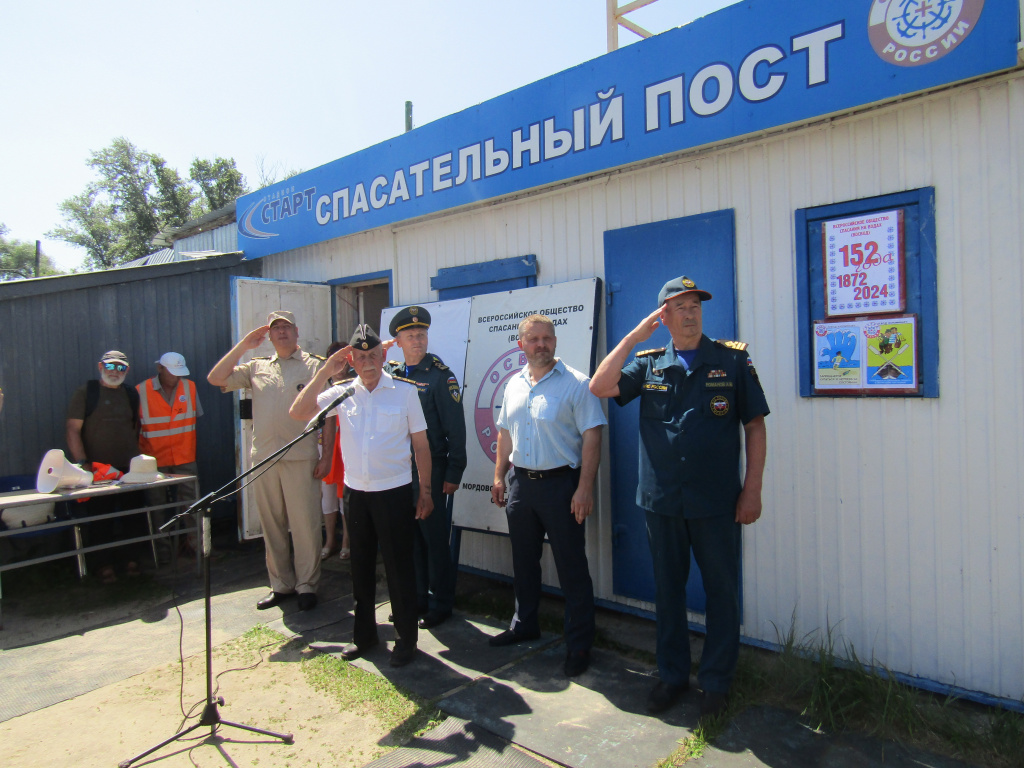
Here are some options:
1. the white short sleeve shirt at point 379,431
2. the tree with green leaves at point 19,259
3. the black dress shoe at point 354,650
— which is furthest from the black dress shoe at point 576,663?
the tree with green leaves at point 19,259

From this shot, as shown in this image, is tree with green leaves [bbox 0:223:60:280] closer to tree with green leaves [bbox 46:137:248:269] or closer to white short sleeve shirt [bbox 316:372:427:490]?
tree with green leaves [bbox 46:137:248:269]

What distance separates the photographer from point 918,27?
2.85 metres

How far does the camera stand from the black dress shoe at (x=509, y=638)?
382 cm

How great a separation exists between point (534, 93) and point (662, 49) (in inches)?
38.5

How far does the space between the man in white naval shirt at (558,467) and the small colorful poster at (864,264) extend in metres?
1.37

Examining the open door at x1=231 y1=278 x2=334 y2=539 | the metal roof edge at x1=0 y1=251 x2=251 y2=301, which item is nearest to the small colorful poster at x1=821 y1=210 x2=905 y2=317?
the open door at x1=231 y1=278 x2=334 y2=539

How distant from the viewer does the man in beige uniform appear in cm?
450

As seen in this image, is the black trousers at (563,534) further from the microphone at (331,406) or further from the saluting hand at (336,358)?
the saluting hand at (336,358)

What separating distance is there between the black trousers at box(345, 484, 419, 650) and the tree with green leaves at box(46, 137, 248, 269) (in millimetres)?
33440

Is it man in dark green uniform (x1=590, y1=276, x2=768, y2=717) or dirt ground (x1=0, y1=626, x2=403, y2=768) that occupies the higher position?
man in dark green uniform (x1=590, y1=276, x2=768, y2=717)

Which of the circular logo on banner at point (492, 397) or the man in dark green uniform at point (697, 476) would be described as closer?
the man in dark green uniform at point (697, 476)

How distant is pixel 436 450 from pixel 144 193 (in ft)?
124

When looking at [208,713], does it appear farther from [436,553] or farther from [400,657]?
[436,553]

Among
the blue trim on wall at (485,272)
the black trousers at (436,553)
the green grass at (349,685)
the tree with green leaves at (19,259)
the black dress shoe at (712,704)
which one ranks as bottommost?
the green grass at (349,685)
